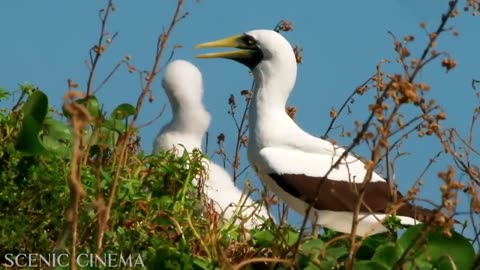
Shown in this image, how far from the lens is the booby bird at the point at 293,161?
8922 mm

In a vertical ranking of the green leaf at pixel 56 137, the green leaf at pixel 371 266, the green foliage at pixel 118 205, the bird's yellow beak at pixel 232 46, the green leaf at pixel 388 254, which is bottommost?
the green leaf at pixel 371 266

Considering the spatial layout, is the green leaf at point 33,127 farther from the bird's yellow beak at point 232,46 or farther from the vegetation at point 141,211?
the bird's yellow beak at point 232,46

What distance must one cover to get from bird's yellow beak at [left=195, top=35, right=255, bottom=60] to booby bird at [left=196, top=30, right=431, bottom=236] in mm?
95

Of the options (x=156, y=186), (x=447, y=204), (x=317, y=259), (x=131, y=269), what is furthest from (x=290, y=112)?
(x=447, y=204)

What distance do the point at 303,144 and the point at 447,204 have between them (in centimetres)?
433

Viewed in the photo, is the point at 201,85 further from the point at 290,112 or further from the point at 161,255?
the point at 161,255

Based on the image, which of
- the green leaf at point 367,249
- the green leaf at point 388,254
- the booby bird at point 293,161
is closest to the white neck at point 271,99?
the booby bird at point 293,161

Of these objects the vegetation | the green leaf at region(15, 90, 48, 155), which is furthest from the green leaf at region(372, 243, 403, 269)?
the green leaf at region(15, 90, 48, 155)

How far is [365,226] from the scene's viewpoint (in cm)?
912

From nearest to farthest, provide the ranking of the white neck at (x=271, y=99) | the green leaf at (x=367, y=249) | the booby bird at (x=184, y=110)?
the green leaf at (x=367, y=249) → the white neck at (x=271, y=99) → the booby bird at (x=184, y=110)

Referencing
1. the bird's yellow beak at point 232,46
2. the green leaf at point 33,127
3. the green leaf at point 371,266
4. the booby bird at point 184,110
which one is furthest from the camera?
the booby bird at point 184,110

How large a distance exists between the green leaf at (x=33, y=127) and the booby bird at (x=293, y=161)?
164 centimetres

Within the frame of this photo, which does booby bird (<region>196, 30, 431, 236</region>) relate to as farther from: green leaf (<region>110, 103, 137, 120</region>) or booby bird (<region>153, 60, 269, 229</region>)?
green leaf (<region>110, 103, 137, 120</region>)

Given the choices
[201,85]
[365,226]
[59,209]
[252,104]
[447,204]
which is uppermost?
[201,85]
